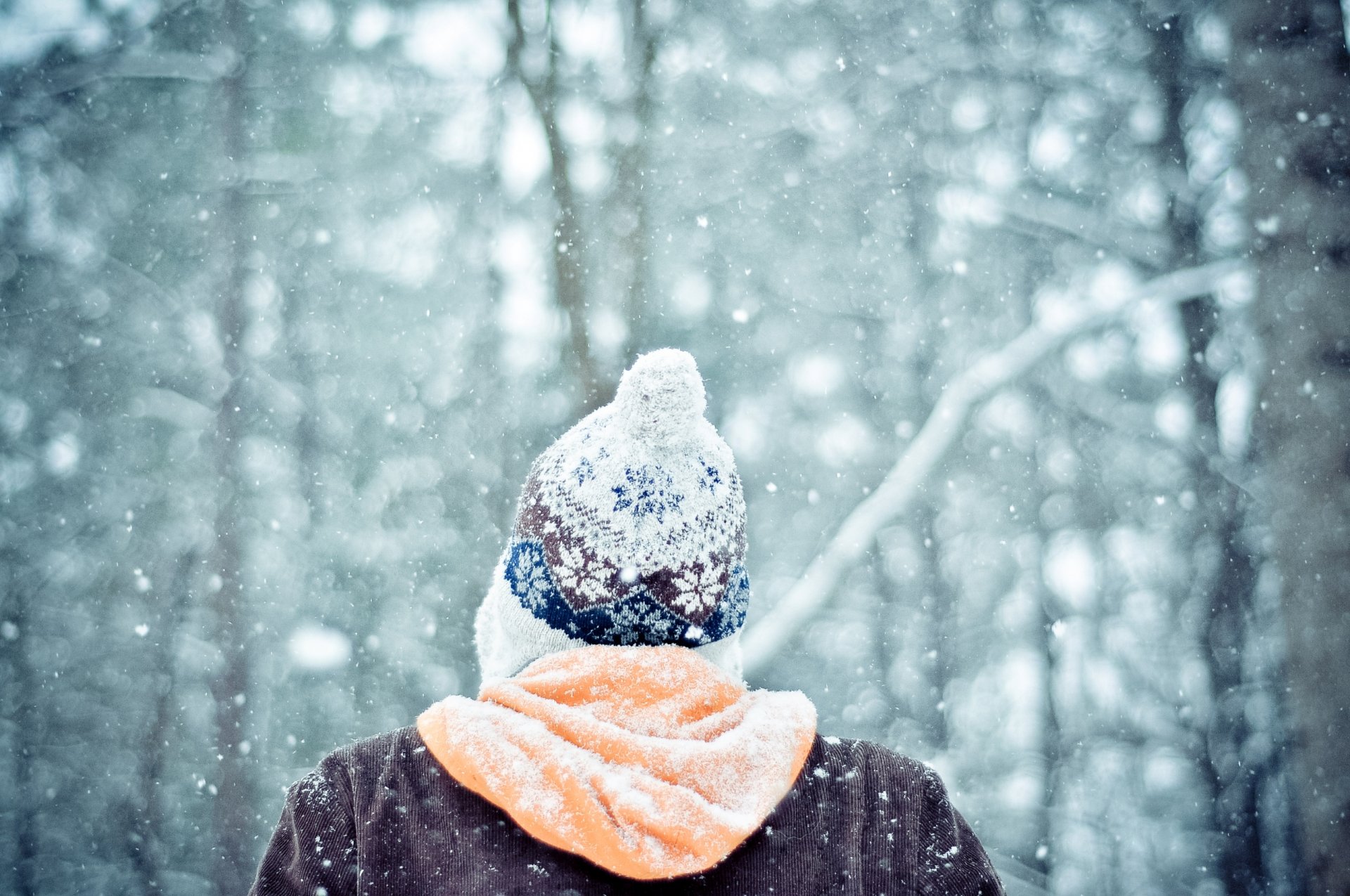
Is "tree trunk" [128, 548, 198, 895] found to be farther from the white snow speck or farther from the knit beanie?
the knit beanie

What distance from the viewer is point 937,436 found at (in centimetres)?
696

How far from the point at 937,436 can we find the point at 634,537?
6.30m

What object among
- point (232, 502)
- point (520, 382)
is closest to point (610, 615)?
point (520, 382)

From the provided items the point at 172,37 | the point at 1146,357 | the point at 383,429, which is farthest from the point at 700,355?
the point at 172,37

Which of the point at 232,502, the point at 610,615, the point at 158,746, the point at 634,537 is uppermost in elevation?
the point at 634,537

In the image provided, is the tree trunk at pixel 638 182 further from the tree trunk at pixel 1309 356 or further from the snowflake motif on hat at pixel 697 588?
the snowflake motif on hat at pixel 697 588

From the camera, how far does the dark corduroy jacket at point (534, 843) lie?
3.29ft

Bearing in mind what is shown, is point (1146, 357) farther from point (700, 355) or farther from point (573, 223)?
point (573, 223)

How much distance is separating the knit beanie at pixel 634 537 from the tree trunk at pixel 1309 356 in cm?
223

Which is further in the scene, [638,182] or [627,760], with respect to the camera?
[638,182]

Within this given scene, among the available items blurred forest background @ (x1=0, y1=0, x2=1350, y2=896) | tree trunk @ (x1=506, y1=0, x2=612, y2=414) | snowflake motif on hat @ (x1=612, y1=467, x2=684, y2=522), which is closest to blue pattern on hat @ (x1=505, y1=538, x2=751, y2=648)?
snowflake motif on hat @ (x1=612, y1=467, x2=684, y2=522)

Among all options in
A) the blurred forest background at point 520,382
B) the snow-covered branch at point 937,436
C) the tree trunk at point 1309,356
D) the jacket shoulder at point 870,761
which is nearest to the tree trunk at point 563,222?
the blurred forest background at point 520,382

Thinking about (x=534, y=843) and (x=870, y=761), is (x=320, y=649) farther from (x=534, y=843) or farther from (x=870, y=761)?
(x=870, y=761)

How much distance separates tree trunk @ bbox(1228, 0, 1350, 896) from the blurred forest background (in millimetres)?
4164
